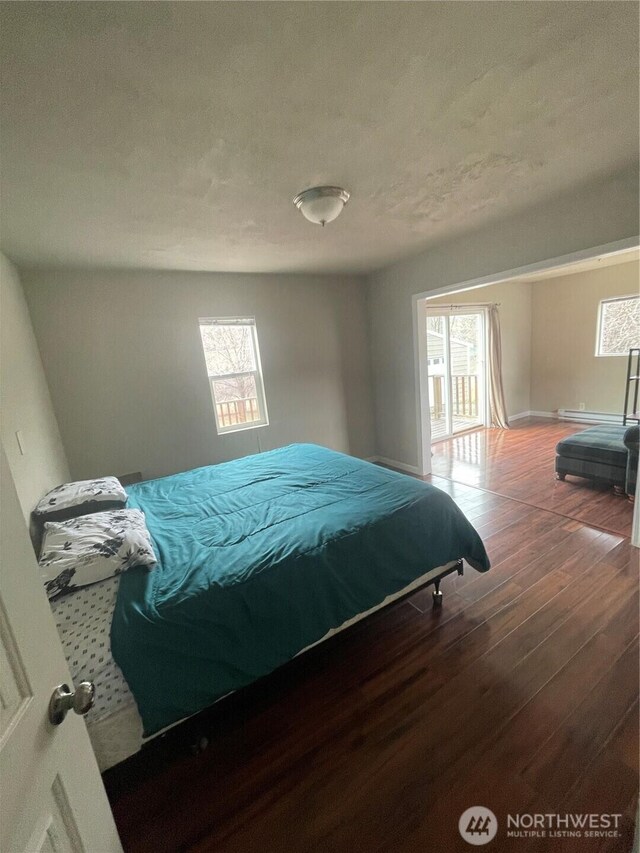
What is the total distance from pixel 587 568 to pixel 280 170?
3.02 metres

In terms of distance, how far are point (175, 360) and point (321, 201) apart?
2.21 m

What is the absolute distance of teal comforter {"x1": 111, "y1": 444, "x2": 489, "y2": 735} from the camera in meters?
1.22

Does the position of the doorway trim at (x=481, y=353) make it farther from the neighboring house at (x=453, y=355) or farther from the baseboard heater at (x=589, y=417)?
the baseboard heater at (x=589, y=417)

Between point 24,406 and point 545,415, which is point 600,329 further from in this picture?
point 24,406

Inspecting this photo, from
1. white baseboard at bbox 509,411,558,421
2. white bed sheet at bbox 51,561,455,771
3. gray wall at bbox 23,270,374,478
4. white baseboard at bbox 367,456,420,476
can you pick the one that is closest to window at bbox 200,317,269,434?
gray wall at bbox 23,270,374,478

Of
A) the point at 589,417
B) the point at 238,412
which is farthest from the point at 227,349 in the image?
the point at 589,417

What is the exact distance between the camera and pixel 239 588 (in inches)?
54.1

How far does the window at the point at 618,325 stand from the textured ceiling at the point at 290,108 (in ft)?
13.8

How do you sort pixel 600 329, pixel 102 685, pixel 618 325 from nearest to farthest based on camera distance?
pixel 102 685
pixel 618 325
pixel 600 329

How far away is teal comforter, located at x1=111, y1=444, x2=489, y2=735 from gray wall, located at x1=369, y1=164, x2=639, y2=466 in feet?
6.63

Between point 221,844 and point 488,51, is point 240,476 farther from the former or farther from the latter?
point 488,51

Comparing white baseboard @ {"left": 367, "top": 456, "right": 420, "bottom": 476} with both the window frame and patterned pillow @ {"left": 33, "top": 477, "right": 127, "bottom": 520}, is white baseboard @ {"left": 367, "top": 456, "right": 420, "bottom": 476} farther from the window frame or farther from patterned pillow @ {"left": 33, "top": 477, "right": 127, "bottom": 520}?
the window frame

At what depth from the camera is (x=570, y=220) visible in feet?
7.75

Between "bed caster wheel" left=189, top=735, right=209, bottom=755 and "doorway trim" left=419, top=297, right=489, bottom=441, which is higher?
"doorway trim" left=419, top=297, right=489, bottom=441
